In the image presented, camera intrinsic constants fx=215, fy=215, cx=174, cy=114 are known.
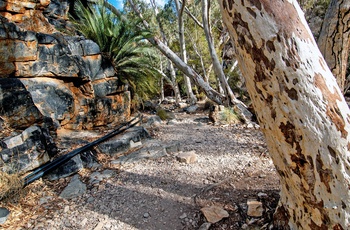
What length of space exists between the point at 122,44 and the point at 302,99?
4423 mm

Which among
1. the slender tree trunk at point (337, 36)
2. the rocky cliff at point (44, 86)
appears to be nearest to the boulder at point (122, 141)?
the rocky cliff at point (44, 86)

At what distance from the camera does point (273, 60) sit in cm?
104

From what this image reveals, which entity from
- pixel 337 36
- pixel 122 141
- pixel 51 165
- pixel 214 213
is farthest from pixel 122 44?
pixel 214 213

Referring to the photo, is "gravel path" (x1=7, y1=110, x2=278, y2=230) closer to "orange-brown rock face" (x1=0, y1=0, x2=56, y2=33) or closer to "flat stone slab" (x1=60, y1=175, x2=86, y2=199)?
"flat stone slab" (x1=60, y1=175, x2=86, y2=199)

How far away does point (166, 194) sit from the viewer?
83.3 inches

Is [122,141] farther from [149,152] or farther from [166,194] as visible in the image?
[166,194]

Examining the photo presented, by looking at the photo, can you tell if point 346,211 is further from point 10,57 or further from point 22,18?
point 22,18

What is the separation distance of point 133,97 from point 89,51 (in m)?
A: 1.54

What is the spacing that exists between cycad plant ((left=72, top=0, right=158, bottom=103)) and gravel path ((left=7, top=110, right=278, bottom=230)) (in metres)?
2.65

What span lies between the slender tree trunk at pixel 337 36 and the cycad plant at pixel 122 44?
12.0 feet

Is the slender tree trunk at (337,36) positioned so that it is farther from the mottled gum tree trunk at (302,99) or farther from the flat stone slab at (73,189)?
the flat stone slab at (73,189)

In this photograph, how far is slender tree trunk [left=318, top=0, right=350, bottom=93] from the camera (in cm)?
193

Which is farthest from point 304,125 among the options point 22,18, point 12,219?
point 22,18

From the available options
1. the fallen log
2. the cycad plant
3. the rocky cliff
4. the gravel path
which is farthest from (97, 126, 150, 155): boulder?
the cycad plant
